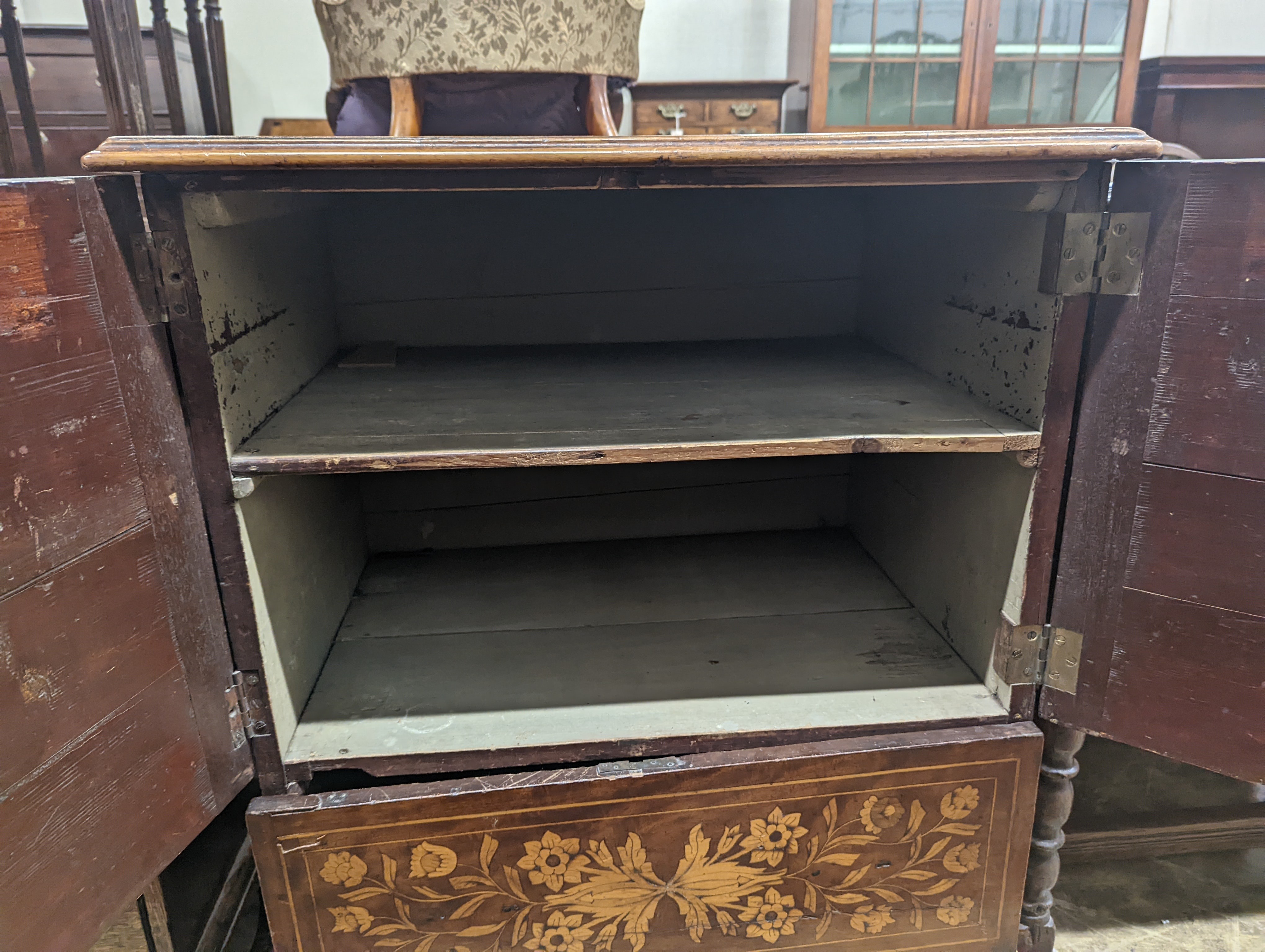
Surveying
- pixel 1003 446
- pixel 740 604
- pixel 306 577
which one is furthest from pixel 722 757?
pixel 306 577

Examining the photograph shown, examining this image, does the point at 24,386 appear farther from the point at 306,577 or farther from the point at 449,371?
the point at 449,371

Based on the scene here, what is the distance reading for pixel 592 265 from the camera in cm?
139

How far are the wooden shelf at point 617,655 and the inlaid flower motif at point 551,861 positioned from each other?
0.32ft

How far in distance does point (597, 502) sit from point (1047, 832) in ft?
2.84

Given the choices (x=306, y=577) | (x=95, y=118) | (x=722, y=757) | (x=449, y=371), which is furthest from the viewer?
(x=95, y=118)

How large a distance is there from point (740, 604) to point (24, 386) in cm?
97

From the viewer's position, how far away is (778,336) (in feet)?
4.79

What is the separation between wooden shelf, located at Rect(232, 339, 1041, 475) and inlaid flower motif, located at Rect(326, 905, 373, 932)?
1.67ft

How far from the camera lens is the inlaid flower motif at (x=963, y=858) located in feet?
3.33

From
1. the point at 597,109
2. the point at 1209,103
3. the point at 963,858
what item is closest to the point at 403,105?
the point at 597,109

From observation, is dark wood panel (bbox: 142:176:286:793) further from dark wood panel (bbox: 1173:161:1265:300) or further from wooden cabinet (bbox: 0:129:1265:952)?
dark wood panel (bbox: 1173:161:1265:300)

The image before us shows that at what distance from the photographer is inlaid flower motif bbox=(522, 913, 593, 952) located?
3.26 ft

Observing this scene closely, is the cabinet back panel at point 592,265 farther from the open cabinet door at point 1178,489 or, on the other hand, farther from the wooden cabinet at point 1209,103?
the wooden cabinet at point 1209,103

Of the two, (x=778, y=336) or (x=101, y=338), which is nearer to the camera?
(x=101, y=338)
